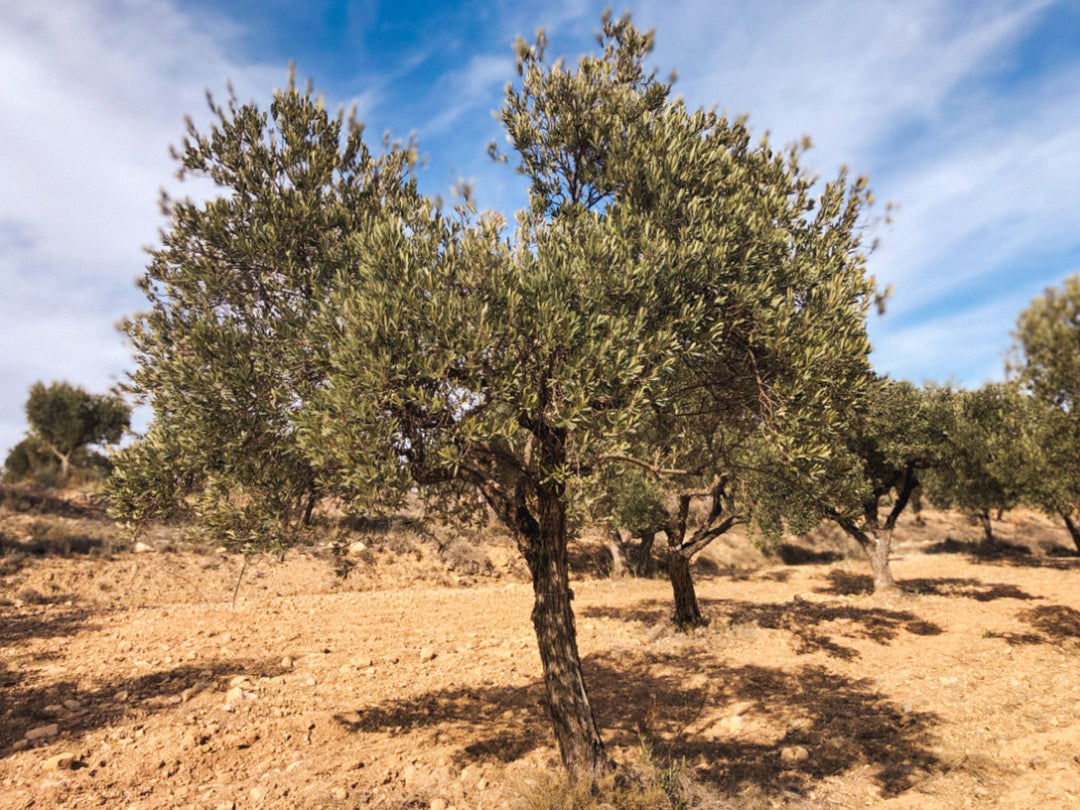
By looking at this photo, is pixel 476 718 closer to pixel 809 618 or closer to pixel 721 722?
pixel 721 722

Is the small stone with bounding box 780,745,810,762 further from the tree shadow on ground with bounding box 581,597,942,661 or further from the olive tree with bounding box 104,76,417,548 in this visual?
the olive tree with bounding box 104,76,417,548

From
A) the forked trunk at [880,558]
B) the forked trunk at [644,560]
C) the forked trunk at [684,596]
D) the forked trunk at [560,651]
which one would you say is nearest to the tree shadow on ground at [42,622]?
the forked trunk at [560,651]

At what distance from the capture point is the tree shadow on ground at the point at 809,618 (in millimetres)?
20234

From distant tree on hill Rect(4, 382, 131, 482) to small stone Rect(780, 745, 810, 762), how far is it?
56.9m

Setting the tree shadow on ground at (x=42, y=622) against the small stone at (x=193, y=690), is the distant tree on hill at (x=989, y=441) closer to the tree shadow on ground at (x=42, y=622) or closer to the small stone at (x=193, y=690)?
the small stone at (x=193, y=690)

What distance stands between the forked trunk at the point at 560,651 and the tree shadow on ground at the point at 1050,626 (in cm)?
1805

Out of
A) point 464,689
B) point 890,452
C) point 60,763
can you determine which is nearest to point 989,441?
point 890,452

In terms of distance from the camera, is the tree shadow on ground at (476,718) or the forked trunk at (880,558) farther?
the forked trunk at (880,558)

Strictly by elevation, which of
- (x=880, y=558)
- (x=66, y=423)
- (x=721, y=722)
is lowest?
(x=721, y=722)

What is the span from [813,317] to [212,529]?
993cm

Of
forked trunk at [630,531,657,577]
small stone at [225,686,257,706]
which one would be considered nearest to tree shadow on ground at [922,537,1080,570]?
forked trunk at [630,531,657,577]

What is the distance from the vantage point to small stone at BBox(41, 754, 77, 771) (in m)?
10.1

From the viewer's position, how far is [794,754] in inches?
458

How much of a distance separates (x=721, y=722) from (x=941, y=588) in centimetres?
2235
